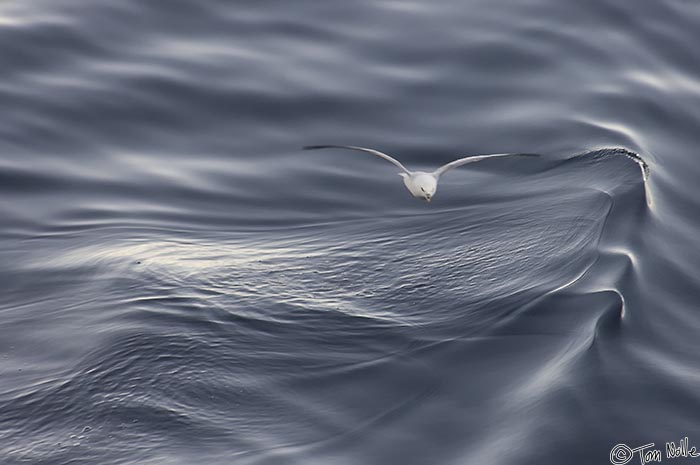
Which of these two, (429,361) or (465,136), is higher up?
(465,136)

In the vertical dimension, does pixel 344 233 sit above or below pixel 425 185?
below

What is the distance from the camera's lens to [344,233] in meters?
12.6

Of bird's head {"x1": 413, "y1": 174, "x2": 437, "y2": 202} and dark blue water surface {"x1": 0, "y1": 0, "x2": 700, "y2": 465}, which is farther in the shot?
bird's head {"x1": 413, "y1": 174, "x2": 437, "y2": 202}

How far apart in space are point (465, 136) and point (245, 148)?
9.62 feet

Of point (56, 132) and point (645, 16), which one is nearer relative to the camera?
point (56, 132)

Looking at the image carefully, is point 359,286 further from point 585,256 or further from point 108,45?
point 108,45

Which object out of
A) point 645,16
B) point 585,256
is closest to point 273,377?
point 585,256

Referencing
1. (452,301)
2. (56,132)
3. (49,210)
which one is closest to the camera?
(452,301)

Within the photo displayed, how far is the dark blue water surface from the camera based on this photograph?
9703mm

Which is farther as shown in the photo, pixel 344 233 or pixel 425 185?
pixel 344 233

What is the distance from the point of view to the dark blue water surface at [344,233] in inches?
382

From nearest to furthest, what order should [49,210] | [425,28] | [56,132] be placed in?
[49,210], [56,132], [425,28]

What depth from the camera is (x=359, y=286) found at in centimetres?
1143

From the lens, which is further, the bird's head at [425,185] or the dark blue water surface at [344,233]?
the bird's head at [425,185]
